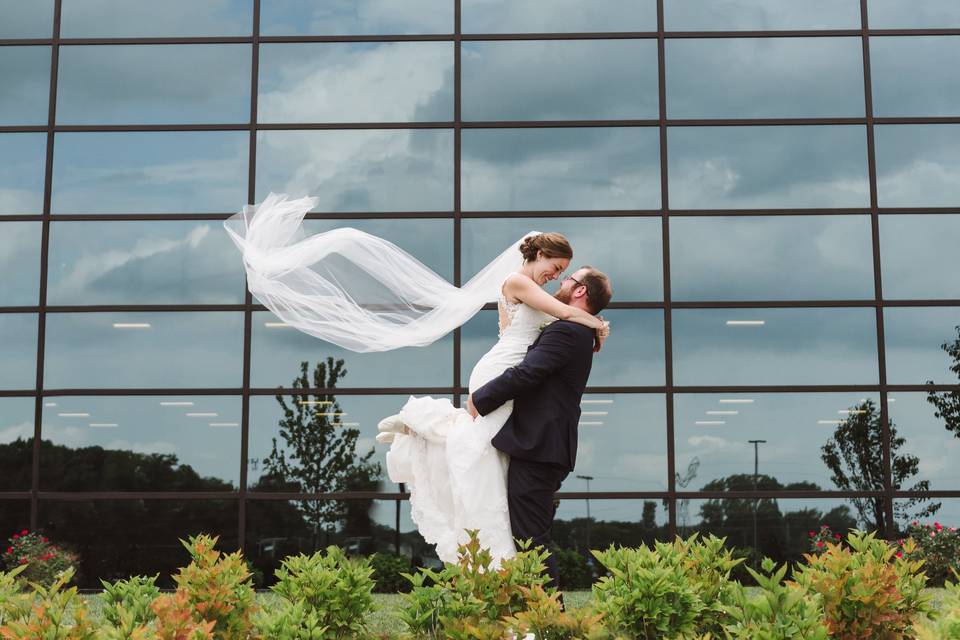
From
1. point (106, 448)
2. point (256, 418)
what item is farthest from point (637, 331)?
point (106, 448)

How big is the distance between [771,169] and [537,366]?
967cm

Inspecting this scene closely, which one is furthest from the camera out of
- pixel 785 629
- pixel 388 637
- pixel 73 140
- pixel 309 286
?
pixel 73 140

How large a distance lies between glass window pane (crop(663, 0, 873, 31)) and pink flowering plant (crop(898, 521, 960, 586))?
6.93 meters

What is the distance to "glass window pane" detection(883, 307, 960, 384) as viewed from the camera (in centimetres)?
1363

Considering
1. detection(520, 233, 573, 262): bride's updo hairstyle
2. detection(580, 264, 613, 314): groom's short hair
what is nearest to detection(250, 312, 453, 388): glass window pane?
detection(520, 233, 573, 262): bride's updo hairstyle

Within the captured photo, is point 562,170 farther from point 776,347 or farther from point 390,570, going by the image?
point 390,570

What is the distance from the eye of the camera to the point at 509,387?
5.54 meters

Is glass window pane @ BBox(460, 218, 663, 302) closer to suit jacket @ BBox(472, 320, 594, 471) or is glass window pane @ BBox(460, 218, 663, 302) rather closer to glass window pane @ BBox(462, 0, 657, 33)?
glass window pane @ BBox(462, 0, 657, 33)

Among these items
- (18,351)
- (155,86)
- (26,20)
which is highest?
(26,20)

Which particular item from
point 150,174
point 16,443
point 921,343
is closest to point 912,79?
point 921,343

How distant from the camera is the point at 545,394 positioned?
566 centimetres

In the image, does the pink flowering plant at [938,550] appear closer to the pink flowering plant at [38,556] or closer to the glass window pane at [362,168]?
the glass window pane at [362,168]

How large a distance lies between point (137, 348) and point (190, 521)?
244cm

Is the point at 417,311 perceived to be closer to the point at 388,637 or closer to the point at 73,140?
the point at 388,637
